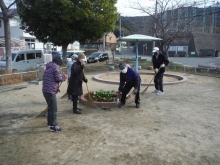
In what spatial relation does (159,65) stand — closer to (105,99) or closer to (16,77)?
(105,99)

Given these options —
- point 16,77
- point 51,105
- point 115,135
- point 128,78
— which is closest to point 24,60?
point 16,77

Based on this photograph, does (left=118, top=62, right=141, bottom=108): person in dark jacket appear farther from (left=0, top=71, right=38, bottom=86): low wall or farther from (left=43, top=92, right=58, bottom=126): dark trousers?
(left=0, top=71, right=38, bottom=86): low wall

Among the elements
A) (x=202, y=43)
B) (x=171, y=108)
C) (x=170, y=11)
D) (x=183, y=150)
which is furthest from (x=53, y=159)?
(x=202, y=43)

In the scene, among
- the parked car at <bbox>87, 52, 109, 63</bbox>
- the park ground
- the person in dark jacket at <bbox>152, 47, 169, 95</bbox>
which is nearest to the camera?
the park ground

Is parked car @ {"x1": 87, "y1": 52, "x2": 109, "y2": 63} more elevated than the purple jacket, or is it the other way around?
parked car @ {"x1": 87, "y1": 52, "x2": 109, "y2": 63}

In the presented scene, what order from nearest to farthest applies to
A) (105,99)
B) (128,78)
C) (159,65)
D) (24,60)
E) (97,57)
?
(128,78), (105,99), (159,65), (24,60), (97,57)

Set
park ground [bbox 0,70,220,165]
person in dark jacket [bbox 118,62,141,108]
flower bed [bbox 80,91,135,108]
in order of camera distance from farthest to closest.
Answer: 1. flower bed [bbox 80,91,135,108]
2. person in dark jacket [bbox 118,62,141,108]
3. park ground [bbox 0,70,220,165]

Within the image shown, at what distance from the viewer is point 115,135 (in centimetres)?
395

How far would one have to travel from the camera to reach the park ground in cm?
314

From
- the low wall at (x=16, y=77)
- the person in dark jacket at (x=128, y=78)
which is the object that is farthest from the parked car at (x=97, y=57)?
the person in dark jacket at (x=128, y=78)

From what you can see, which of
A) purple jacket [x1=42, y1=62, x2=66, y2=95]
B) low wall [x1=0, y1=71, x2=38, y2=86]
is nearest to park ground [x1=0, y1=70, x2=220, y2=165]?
purple jacket [x1=42, y1=62, x2=66, y2=95]

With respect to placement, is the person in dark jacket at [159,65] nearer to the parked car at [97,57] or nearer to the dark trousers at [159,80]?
the dark trousers at [159,80]

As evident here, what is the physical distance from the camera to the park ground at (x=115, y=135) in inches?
123

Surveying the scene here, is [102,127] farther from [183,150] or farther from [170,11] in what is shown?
[170,11]
